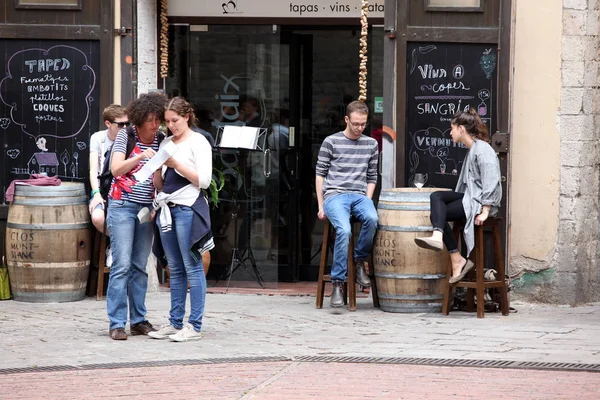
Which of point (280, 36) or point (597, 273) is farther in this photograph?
point (280, 36)

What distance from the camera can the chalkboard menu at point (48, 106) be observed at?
11.0 m

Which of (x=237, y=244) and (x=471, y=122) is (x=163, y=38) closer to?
(x=237, y=244)

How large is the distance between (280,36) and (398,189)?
2443 millimetres

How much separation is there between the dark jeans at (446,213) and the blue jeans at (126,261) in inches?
88.2

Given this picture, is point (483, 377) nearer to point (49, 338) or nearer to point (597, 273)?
point (49, 338)

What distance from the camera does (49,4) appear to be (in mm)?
10969

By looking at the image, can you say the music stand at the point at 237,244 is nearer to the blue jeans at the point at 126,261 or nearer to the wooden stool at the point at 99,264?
the wooden stool at the point at 99,264

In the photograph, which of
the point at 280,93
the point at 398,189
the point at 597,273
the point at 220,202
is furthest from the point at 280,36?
the point at 597,273

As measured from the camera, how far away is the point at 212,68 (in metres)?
11.8

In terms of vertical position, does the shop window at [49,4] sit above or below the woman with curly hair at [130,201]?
above

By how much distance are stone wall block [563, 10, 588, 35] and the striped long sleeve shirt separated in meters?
1.88

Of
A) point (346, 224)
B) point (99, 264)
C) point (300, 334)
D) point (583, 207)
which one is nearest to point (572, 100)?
point (583, 207)

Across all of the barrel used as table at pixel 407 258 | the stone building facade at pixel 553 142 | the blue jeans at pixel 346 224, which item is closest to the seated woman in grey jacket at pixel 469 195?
the barrel used as table at pixel 407 258

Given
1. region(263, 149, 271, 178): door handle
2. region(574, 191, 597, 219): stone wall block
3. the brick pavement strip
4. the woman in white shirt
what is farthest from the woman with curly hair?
region(574, 191, 597, 219): stone wall block
